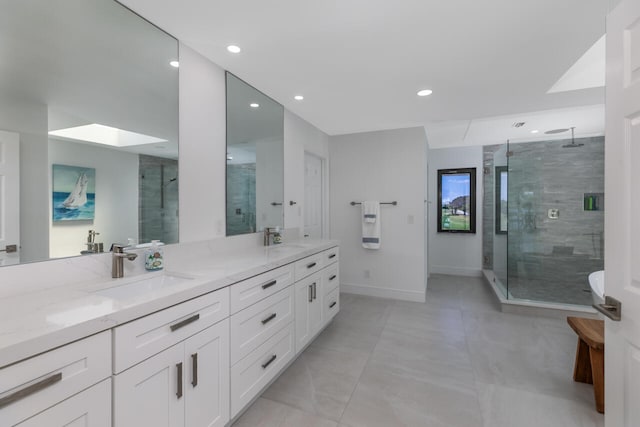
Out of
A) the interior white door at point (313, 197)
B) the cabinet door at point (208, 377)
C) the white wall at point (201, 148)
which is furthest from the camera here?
the interior white door at point (313, 197)

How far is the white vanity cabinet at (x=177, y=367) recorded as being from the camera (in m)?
1.04

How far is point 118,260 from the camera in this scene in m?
1.50

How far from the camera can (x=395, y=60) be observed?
2.08m

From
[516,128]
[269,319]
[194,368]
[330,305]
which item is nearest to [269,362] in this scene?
[269,319]

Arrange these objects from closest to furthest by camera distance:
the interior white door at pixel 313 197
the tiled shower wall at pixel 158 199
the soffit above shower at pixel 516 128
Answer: the tiled shower wall at pixel 158 199 → the soffit above shower at pixel 516 128 → the interior white door at pixel 313 197

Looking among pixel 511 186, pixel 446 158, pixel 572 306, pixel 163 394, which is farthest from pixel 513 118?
pixel 163 394

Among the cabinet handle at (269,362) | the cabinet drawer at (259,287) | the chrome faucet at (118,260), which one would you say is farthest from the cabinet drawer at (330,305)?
the chrome faucet at (118,260)

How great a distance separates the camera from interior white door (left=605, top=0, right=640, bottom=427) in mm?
965

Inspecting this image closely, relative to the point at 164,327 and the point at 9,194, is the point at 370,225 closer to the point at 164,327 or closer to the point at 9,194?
the point at 164,327

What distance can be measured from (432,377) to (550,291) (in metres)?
2.69

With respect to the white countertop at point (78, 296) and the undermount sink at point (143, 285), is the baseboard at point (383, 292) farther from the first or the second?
the undermount sink at point (143, 285)

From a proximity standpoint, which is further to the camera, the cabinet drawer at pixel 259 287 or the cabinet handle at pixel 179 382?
the cabinet drawer at pixel 259 287

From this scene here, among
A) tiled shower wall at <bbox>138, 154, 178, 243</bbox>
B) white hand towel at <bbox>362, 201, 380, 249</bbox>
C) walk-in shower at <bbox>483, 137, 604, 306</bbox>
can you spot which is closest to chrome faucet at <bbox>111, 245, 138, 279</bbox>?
tiled shower wall at <bbox>138, 154, 178, 243</bbox>

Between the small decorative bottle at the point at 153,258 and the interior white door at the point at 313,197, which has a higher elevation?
the interior white door at the point at 313,197
